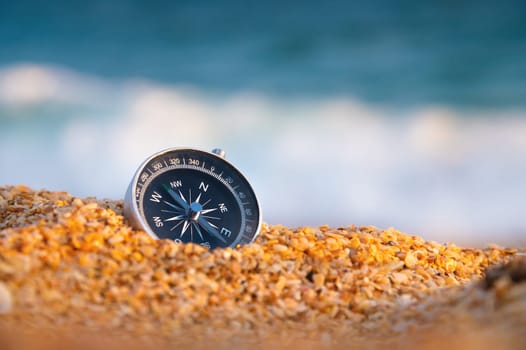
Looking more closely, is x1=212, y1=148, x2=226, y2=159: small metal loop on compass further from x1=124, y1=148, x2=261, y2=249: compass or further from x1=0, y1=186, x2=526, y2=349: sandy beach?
x1=0, y1=186, x2=526, y2=349: sandy beach

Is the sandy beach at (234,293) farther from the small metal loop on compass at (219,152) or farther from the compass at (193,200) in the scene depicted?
the small metal loop on compass at (219,152)

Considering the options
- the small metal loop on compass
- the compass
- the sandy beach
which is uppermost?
the small metal loop on compass

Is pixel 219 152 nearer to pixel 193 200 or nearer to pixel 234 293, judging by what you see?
pixel 193 200

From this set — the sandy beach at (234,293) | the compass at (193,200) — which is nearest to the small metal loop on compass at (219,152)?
the compass at (193,200)

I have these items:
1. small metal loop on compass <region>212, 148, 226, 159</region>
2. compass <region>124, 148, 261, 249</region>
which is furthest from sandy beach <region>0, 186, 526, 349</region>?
small metal loop on compass <region>212, 148, 226, 159</region>

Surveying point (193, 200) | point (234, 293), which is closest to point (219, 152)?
point (193, 200)
